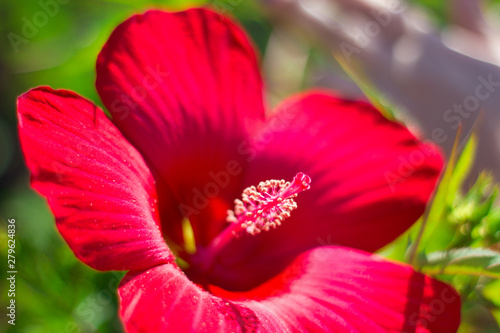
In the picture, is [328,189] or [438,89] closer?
[328,189]

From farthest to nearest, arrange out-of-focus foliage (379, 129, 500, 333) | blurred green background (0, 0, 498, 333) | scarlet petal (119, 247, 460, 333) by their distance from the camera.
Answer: blurred green background (0, 0, 498, 333) → out-of-focus foliage (379, 129, 500, 333) → scarlet petal (119, 247, 460, 333)

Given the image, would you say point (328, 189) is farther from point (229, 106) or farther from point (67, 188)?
point (67, 188)

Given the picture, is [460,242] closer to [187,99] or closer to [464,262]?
[464,262]

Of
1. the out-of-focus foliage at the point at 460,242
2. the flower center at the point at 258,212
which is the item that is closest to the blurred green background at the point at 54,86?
the flower center at the point at 258,212

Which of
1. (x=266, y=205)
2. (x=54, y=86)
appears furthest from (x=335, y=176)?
(x=54, y=86)

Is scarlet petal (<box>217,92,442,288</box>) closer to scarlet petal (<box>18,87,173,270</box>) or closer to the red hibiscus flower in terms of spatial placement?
the red hibiscus flower

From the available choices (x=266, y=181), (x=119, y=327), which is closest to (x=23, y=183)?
(x=119, y=327)

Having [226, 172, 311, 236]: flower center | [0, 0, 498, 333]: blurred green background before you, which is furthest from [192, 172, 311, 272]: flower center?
Answer: [0, 0, 498, 333]: blurred green background
